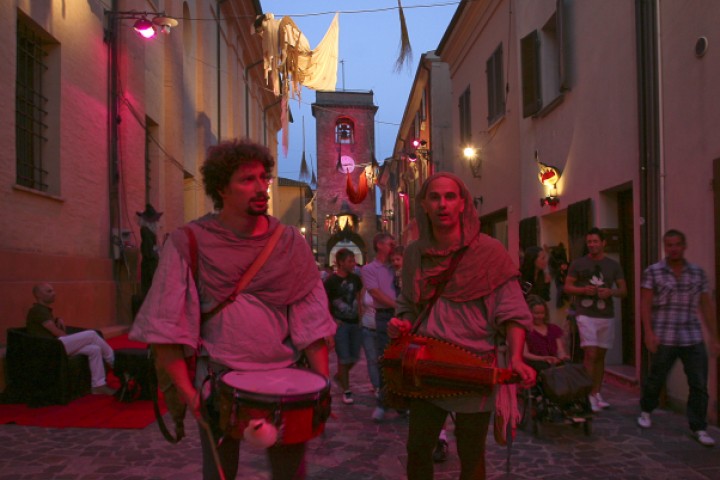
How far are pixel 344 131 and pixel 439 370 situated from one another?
1943 inches

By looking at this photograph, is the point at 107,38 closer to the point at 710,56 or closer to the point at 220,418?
the point at 710,56

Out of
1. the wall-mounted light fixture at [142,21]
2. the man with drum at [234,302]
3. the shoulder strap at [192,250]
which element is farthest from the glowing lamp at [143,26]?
the shoulder strap at [192,250]

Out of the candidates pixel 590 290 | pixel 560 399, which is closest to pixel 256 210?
pixel 560 399

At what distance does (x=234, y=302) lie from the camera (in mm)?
2498

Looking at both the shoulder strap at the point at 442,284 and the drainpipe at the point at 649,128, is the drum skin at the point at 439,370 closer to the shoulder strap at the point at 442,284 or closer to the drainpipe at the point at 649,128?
the shoulder strap at the point at 442,284

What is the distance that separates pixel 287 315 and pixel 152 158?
11980 mm

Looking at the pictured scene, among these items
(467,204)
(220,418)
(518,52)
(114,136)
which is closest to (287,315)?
(220,418)

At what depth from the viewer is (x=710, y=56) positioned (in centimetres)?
602

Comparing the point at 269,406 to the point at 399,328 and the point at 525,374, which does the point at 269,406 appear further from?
the point at 525,374

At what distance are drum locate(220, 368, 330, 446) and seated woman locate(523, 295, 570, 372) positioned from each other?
4.07 m

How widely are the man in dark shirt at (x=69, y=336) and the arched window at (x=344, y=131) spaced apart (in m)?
43.8

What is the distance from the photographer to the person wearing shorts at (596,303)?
6.71 metres

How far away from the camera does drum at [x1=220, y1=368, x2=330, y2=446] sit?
228cm

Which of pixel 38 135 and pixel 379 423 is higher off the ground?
pixel 38 135
